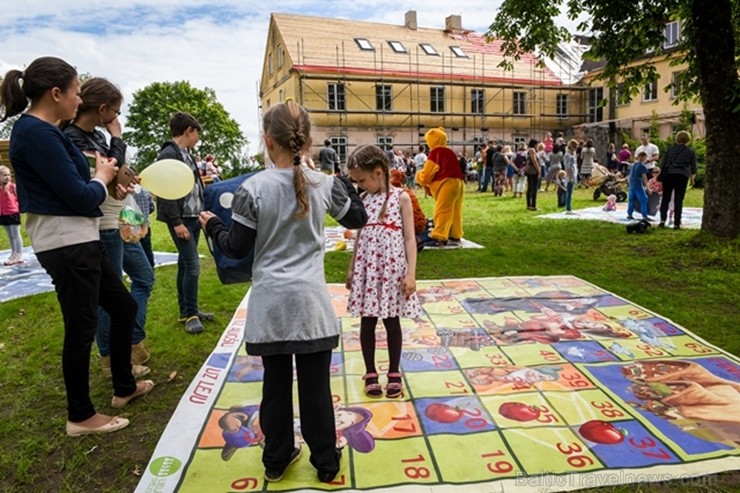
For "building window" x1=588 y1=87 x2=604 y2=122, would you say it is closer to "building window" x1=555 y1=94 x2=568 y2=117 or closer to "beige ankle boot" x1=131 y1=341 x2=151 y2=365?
"building window" x1=555 y1=94 x2=568 y2=117

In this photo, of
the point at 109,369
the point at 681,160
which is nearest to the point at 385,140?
the point at 681,160

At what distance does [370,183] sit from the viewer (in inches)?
117

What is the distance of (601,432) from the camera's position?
8.34ft

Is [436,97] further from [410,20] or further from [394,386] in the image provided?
[394,386]

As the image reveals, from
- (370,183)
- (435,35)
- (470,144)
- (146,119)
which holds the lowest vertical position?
(370,183)

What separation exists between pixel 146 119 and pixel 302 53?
2070cm

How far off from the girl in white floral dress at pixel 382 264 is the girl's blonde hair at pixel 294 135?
0.88 metres

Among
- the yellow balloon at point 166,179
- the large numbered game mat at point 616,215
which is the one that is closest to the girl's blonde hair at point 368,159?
the yellow balloon at point 166,179

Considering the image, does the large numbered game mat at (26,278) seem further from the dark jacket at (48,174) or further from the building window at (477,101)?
the building window at (477,101)

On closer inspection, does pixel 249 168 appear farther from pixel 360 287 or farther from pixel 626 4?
pixel 360 287

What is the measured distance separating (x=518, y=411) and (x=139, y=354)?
2.47 metres

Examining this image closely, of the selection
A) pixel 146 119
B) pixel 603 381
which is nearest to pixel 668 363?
pixel 603 381

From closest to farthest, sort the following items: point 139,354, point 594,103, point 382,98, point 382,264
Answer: point 382,264
point 139,354
point 382,98
point 594,103

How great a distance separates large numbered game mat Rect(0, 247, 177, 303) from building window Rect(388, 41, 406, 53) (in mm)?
25052
